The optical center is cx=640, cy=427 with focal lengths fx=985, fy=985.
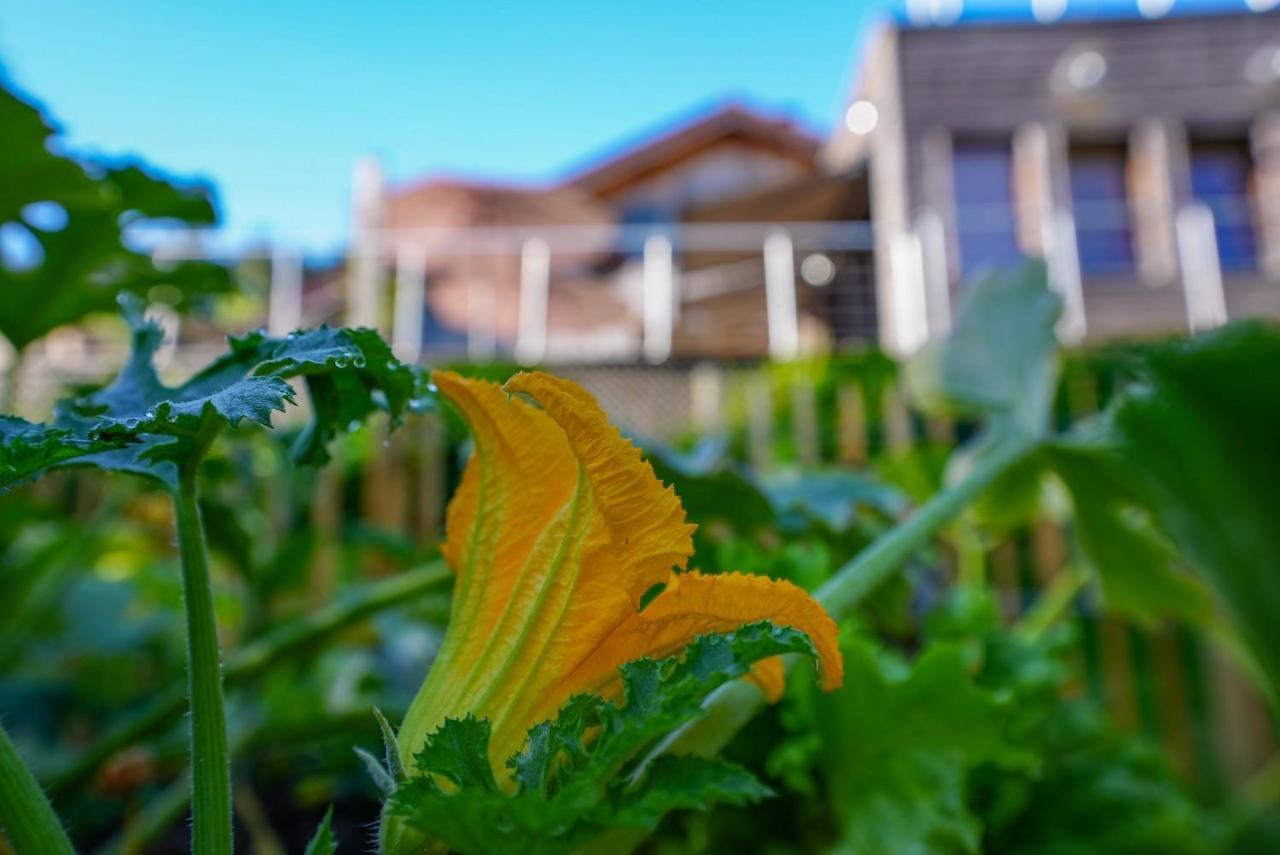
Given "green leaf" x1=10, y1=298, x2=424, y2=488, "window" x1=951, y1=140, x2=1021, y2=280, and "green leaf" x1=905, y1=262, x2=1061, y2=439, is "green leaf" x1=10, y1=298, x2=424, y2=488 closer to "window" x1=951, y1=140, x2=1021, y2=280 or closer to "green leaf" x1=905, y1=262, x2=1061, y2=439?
"green leaf" x1=905, y1=262, x2=1061, y2=439

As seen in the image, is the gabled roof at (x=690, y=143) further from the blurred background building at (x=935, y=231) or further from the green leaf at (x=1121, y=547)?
the green leaf at (x=1121, y=547)

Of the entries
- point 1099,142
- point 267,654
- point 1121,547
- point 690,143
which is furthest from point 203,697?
point 690,143

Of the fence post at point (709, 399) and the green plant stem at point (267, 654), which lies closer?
the green plant stem at point (267, 654)

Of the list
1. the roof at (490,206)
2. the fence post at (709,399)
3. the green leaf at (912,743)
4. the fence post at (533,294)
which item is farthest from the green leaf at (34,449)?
the roof at (490,206)

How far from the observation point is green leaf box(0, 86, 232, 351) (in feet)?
3.12

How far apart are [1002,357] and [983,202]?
9.47 metres

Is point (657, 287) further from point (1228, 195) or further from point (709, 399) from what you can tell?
point (1228, 195)

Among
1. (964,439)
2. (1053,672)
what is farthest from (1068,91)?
(1053,672)

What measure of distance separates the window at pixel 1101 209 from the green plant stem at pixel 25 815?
1042 cm

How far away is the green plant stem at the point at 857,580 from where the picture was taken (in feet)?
1.73

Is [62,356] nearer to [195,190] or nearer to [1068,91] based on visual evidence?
[195,190]

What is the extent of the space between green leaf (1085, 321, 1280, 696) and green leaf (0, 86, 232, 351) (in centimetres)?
102

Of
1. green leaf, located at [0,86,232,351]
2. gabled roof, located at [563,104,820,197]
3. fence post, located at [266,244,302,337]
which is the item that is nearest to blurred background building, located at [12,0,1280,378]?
fence post, located at [266,244,302,337]

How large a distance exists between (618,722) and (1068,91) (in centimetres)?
1142
